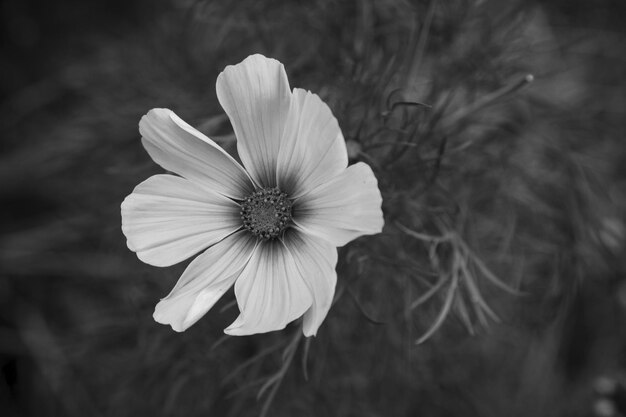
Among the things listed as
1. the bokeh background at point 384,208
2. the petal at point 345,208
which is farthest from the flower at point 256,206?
the bokeh background at point 384,208

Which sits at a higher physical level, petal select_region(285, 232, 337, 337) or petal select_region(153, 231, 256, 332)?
petal select_region(153, 231, 256, 332)

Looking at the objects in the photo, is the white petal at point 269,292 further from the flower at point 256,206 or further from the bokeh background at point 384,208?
the bokeh background at point 384,208

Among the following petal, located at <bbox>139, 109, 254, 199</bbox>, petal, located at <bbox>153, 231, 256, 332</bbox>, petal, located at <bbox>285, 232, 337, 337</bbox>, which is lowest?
petal, located at <bbox>285, 232, 337, 337</bbox>

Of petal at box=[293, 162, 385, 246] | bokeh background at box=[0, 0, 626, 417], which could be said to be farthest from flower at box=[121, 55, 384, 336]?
bokeh background at box=[0, 0, 626, 417]

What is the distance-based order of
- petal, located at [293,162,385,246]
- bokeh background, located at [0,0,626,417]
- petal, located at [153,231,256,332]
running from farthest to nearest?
bokeh background, located at [0,0,626,417] → petal, located at [153,231,256,332] → petal, located at [293,162,385,246]

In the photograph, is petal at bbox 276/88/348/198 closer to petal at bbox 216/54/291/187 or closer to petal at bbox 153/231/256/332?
petal at bbox 216/54/291/187

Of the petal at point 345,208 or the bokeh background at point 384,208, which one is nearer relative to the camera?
the petal at point 345,208

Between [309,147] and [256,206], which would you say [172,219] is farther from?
[309,147]
